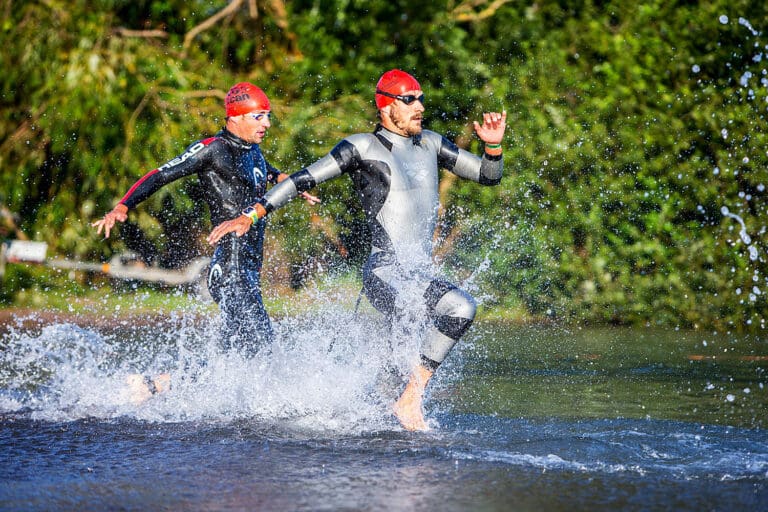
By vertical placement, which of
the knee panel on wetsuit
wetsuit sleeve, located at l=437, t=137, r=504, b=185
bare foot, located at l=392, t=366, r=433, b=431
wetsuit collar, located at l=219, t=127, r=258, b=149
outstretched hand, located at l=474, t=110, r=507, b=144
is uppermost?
outstretched hand, located at l=474, t=110, r=507, b=144

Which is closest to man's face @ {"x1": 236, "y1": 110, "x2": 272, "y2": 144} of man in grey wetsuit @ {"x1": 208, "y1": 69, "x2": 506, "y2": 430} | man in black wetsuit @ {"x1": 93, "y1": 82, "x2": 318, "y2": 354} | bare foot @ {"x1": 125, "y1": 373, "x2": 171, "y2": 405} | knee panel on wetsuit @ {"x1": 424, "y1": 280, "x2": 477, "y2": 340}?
man in black wetsuit @ {"x1": 93, "y1": 82, "x2": 318, "y2": 354}

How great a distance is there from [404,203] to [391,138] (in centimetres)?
41

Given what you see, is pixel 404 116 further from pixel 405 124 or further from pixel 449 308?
pixel 449 308

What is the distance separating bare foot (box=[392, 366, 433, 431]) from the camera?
5805mm

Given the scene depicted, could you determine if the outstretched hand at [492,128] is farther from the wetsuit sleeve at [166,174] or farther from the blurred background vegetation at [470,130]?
the blurred background vegetation at [470,130]

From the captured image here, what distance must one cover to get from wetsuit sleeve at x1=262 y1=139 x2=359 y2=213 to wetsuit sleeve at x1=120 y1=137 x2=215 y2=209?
0.75 meters

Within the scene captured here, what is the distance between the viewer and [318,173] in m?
6.15

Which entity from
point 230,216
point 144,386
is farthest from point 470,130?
point 144,386

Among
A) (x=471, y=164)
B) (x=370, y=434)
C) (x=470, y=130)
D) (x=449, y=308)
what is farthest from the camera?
(x=470, y=130)

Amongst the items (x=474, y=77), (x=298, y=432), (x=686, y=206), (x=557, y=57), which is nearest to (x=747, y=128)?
(x=686, y=206)

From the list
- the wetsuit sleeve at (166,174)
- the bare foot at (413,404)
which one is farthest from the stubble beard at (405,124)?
the bare foot at (413,404)

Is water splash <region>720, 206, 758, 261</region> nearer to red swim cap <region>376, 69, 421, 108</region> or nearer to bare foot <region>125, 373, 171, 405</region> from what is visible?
red swim cap <region>376, 69, 421, 108</region>

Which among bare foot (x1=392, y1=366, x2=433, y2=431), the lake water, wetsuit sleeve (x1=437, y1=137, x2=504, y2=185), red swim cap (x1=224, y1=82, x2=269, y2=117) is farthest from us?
red swim cap (x1=224, y1=82, x2=269, y2=117)

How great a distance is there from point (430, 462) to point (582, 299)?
7.29m
